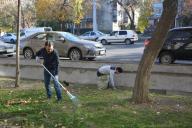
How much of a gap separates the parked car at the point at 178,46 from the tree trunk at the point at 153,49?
29.5 feet

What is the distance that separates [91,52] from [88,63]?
6.35m

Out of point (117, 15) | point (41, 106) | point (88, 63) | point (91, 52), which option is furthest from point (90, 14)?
point (41, 106)

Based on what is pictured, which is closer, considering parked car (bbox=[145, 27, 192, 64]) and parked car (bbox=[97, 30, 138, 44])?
parked car (bbox=[145, 27, 192, 64])

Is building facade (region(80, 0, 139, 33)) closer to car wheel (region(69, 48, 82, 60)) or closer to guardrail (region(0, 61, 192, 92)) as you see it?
car wheel (region(69, 48, 82, 60))

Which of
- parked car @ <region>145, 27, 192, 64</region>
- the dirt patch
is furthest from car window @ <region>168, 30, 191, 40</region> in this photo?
the dirt patch

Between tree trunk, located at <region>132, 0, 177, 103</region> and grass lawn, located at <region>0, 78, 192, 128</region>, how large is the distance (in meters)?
0.30

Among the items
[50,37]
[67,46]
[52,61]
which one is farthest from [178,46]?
[52,61]

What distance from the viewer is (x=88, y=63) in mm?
15234

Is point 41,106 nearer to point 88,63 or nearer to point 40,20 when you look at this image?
point 88,63

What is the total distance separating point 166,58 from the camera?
63.9 feet

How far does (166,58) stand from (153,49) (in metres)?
9.46

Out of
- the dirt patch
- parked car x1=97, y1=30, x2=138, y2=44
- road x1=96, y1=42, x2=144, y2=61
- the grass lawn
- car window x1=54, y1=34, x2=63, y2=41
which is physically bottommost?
the grass lawn

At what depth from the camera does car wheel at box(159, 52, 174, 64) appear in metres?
19.3

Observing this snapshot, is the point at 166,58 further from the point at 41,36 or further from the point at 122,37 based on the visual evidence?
the point at 122,37
